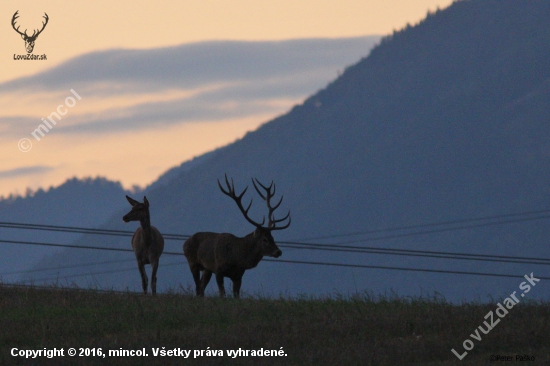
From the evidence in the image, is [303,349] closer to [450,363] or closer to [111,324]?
[450,363]

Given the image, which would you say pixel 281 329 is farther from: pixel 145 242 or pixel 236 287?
pixel 145 242

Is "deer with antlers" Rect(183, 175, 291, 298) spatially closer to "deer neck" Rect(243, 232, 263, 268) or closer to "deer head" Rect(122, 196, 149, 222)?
"deer neck" Rect(243, 232, 263, 268)

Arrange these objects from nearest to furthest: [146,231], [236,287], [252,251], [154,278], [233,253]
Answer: [236,287] → [154,278] → [233,253] → [252,251] → [146,231]

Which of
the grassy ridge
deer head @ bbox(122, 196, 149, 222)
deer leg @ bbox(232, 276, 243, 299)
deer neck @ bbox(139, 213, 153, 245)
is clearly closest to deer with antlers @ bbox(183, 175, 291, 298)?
deer leg @ bbox(232, 276, 243, 299)

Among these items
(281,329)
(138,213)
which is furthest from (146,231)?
(281,329)

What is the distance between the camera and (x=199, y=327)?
2053cm

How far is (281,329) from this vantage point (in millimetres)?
20078

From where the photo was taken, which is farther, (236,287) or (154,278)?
(154,278)

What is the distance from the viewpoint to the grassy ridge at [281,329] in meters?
18.2

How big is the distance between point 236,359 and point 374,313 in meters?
3.70

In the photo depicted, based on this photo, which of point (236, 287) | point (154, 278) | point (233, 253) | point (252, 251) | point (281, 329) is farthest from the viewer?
point (252, 251)

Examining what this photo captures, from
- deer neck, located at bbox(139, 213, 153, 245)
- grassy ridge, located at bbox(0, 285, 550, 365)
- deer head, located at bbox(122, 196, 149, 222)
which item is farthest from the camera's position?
deer head, located at bbox(122, 196, 149, 222)

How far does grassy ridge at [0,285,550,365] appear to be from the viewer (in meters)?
18.2

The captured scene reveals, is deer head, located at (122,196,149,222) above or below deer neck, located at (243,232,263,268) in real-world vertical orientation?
above
